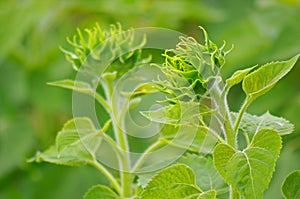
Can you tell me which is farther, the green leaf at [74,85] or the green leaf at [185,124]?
the green leaf at [74,85]

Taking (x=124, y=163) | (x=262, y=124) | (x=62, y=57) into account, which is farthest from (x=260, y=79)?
(x=62, y=57)

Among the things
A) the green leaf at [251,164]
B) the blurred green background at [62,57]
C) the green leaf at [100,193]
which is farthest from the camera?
the blurred green background at [62,57]

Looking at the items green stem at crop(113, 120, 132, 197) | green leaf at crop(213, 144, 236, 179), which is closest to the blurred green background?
green stem at crop(113, 120, 132, 197)

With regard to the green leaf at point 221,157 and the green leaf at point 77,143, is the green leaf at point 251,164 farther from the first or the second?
the green leaf at point 77,143

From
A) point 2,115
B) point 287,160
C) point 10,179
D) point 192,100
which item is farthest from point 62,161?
point 2,115

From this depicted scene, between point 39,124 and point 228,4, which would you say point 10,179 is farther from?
point 228,4

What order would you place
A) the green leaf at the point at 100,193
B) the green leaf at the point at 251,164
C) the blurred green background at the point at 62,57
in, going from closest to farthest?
the green leaf at the point at 251,164 → the green leaf at the point at 100,193 → the blurred green background at the point at 62,57

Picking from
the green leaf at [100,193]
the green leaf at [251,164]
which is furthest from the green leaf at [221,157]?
the green leaf at [100,193]
